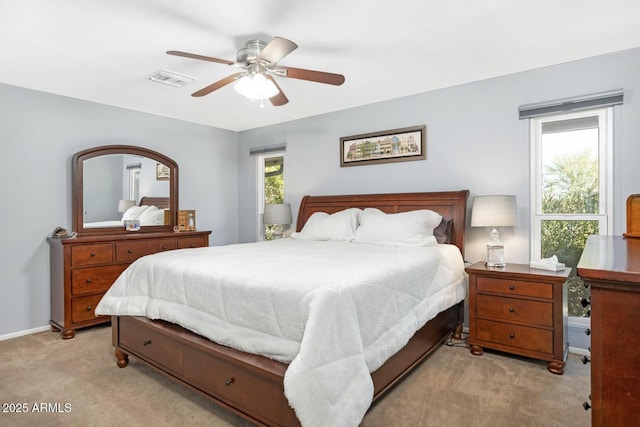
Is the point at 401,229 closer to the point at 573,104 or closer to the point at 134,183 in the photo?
the point at 573,104

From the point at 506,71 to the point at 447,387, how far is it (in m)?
2.66

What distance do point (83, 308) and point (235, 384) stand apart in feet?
8.04

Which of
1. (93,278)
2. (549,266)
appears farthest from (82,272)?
(549,266)

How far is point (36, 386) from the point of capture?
2.34 m

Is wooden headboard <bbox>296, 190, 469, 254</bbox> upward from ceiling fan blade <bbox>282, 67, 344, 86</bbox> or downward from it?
downward

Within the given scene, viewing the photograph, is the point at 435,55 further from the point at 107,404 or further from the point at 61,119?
the point at 61,119

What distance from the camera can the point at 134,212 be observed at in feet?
13.7

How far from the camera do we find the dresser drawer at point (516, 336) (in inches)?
98.8

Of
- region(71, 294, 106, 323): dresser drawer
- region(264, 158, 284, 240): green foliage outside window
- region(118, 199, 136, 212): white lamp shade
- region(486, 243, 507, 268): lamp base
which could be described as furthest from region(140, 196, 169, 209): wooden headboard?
region(486, 243, 507, 268): lamp base

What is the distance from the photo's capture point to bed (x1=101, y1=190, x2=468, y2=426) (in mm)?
1560

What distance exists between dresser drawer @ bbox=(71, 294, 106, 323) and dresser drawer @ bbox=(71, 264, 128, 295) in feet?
0.21

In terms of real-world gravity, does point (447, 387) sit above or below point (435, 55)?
below

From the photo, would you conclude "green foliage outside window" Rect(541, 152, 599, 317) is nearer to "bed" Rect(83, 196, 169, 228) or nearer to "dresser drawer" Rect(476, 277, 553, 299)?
"dresser drawer" Rect(476, 277, 553, 299)

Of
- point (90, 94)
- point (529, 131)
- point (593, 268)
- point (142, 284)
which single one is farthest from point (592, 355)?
point (90, 94)
